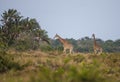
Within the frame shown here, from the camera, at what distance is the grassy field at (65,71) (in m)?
9.56

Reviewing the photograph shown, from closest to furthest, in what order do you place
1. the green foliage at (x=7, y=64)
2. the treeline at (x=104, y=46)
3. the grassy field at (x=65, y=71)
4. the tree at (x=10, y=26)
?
the grassy field at (x=65, y=71), the green foliage at (x=7, y=64), the tree at (x=10, y=26), the treeline at (x=104, y=46)

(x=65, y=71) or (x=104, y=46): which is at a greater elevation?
(x=104, y=46)

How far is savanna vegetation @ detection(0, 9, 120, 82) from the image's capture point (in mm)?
9891

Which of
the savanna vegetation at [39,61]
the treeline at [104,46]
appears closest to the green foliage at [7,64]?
the savanna vegetation at [39,61]

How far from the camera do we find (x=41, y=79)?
366 inches

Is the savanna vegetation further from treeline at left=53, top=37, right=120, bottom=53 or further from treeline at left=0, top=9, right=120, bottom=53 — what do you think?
treeline at left=53, top=37, right=120, bottom=53

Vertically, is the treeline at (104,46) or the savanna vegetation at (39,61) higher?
the treeline at (104,46)

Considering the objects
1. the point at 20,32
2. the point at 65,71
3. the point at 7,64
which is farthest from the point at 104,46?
the point at 65,71

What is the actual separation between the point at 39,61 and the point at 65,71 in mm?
5868

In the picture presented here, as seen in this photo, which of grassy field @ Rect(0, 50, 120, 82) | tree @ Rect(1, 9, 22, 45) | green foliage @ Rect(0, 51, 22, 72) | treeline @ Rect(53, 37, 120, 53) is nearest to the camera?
grassy field @ Rect(0, 50, 120, 82)

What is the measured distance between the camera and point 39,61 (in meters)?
17.4

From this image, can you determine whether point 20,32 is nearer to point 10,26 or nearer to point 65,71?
point 10,26

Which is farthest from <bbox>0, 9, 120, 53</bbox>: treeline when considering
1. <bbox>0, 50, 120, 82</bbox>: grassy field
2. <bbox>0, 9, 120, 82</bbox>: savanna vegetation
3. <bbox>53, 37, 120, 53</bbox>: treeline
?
<bbox>0, 50, 120, 82</bbox>: grassy field

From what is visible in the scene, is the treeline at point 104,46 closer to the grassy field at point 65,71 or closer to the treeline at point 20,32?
the treeline at point 20,32
